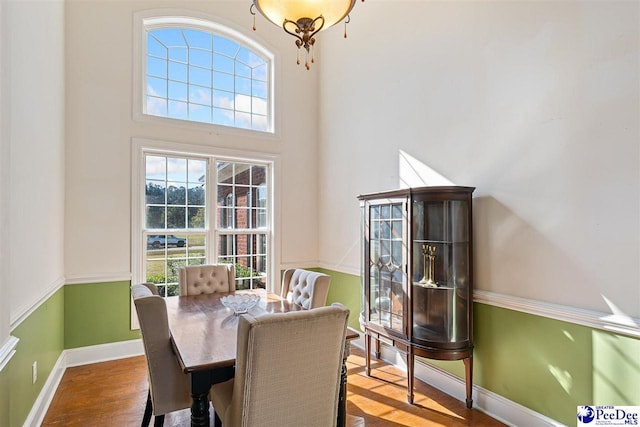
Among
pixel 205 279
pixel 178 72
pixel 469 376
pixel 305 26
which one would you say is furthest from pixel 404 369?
pixel 178 72

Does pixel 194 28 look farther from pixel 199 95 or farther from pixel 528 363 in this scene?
→ pixel 528 363

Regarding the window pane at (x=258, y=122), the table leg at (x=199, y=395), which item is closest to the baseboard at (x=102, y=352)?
the table leg at (x=199, y=395)

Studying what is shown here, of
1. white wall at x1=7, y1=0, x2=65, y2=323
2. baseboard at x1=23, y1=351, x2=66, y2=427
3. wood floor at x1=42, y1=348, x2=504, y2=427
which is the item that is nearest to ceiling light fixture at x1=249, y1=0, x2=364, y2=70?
white wall at x1=7, y1=0, x2=65, y2=323

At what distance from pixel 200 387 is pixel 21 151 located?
182 centimetres

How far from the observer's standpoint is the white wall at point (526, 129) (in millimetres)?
2043

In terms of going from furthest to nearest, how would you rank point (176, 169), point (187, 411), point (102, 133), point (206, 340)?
point (176, 169) < point (102, 133) < point (187, 411) < point (206, 340)

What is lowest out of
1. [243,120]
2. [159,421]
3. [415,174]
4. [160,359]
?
[159,421]

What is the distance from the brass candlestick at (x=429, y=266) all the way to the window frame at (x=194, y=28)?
9.01ft

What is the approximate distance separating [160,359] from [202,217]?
2576mm

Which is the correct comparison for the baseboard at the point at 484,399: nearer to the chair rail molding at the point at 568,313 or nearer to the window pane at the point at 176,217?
the chair rail molding at the point at 568,313

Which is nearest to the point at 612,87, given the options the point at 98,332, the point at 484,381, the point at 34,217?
the point at 484,381

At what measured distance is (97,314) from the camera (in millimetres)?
3771

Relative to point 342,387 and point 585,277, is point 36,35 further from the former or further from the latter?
point 585,277

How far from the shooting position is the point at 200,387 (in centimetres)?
176
